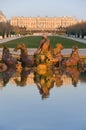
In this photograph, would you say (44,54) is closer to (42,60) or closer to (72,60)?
(42,60)

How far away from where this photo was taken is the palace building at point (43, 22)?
583ft

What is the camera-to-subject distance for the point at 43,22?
18038cm

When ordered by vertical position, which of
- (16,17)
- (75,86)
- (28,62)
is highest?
(75,86)

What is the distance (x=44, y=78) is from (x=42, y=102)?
4448mm

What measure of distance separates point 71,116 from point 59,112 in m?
0.45

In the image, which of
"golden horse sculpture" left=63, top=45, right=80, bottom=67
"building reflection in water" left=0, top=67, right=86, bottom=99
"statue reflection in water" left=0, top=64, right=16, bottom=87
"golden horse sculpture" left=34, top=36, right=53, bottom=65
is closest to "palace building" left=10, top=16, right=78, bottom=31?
"golden horse sculpture" left=34, top=36, right=53, bottom=65

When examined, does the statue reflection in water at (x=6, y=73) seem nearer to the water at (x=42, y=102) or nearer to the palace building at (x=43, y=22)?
the water at (x=42, y=102)

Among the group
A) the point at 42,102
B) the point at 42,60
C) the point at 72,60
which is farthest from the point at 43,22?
the point at 42,102

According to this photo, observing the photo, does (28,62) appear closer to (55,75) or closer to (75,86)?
(55,75)

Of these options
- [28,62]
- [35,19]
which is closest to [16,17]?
[35,19]

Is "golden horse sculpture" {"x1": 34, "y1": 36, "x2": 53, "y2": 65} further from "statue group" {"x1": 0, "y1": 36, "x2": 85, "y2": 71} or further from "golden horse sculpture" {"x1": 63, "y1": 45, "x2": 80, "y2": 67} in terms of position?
"golden horse sculpture" {"x1": 63, "y1": 45, "x2": 80, "y2": 67}

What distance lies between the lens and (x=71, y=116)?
8.81 meters

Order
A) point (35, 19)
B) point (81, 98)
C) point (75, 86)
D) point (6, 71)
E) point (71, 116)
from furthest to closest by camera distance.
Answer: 1. point (35, 19)
2. point (6, 71)
3. point (75, 86)
4. point (81, 98)
5. point (71, 116)

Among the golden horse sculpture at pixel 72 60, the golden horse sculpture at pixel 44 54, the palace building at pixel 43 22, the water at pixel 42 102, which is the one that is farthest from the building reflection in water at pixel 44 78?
the palace building at pixel 43 22
